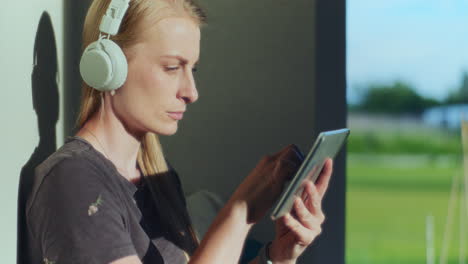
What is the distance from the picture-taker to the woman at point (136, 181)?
861 millimetres

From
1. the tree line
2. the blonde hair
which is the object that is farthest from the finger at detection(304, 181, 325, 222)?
the tree line

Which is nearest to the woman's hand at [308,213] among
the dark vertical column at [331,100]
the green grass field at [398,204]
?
the dark vertical column at [331,100]

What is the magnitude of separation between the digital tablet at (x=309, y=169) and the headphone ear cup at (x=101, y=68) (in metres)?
0.26

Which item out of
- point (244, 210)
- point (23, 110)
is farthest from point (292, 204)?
point (23, 110)

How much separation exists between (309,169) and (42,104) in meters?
0.40

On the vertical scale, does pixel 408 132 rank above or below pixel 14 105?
below

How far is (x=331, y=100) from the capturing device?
181 cm

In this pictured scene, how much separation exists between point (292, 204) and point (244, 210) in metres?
0.06

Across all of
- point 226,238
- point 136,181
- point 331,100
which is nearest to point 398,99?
point 331,100

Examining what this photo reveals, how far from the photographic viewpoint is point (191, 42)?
1.02 metres

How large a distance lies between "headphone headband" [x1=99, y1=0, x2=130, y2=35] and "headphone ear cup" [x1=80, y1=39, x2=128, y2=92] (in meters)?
0.02

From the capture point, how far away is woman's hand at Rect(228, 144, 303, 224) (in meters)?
0.95

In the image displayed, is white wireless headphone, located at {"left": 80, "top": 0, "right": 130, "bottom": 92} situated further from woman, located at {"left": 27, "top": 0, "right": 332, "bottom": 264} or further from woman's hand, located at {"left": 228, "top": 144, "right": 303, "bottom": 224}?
woman's hand, located at {"left": 228, "top": 144, "right": 303, "bottom": 224}

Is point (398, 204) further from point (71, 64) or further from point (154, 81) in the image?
point (154, 81)
